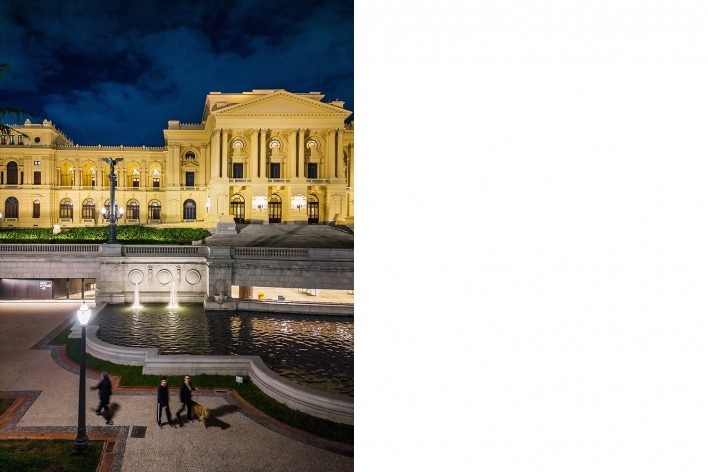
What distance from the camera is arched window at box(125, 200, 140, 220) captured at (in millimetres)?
56469

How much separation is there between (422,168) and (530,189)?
15.1 inches

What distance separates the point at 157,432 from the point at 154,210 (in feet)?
175

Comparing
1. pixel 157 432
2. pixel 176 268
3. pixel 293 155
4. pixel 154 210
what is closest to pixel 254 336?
pixel 157 432

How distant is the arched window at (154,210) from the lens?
56938 mm

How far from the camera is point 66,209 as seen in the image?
55938mm

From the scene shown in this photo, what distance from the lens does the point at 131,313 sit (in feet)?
63.7

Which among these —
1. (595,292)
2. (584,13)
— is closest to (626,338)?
(595,292)

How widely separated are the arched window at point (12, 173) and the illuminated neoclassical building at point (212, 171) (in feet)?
0.35

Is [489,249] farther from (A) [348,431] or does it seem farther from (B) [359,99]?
(A) [348,431]

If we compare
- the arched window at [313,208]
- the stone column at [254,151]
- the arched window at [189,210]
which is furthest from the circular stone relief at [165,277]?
the arched window at [189,210]

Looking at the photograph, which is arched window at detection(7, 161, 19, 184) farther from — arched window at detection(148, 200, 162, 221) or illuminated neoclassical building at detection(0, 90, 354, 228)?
arched window at detection(148, 200, 162, 221)

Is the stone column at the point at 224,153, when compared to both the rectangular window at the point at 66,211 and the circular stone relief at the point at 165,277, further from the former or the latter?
the circular stone relief at the point at 165,277

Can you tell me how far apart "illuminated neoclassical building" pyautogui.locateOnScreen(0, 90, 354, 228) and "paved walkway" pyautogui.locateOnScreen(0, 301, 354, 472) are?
35980mm

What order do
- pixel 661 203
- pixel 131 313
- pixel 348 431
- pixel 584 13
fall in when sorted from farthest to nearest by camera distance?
pixel 131 313 < pixel 348 431 < pixel 584 13 < pixel 661 203
